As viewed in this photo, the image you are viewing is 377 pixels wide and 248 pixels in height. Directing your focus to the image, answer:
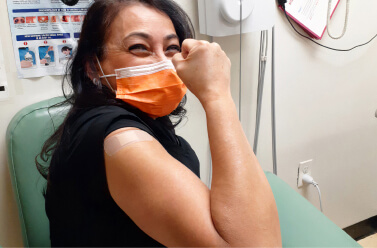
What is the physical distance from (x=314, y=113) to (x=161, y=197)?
4.44 ft

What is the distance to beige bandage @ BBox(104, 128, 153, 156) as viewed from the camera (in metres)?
0.60

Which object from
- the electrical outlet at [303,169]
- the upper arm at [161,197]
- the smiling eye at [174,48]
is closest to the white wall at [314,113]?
the electrical outlet at [303,169]

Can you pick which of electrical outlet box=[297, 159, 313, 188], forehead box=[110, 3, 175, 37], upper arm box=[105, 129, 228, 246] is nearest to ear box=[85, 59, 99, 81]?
forehead box=[110, 3, 175, 37]

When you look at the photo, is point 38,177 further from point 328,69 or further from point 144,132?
point 328,69

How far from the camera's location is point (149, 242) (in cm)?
73

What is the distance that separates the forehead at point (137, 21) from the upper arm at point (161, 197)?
0.35m

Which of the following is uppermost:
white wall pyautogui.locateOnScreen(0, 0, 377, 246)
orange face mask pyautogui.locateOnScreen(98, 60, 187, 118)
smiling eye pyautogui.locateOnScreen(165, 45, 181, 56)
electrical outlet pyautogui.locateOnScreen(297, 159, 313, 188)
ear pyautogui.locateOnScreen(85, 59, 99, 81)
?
smiling eye pyautogui.locateOnScreen(165, 45, 181, 56)

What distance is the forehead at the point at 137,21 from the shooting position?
806 millimetres

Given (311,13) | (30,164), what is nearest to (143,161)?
(30,164)

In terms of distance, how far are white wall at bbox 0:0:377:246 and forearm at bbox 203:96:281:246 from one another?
71cm

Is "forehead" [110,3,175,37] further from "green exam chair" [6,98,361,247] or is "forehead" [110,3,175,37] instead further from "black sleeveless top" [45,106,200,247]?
"green exam chair" [6,98,361,247]

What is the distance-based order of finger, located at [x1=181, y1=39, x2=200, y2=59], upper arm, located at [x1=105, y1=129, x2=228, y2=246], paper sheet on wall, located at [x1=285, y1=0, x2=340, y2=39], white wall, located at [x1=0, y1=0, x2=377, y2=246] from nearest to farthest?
upper arm, located at [x1=105, y1=129, x2=228, y2=246]
finger, located at [x1=181, y1=39, x2=200, y2=59]
white wall, located at [x1=0, y1=0, x2=377, y2=246]
paper sheet on wall, located at [x1=285, y1=0, x2=340, y2=39]

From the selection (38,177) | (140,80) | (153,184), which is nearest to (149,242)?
(153,184)

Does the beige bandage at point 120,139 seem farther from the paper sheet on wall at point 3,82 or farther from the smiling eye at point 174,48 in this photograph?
the paper sheet on wall at point 3,82
